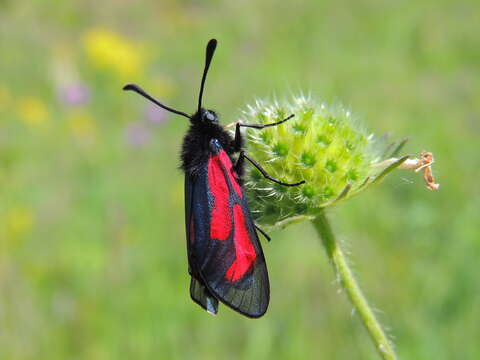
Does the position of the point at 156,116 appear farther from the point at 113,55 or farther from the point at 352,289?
the point at 352,289

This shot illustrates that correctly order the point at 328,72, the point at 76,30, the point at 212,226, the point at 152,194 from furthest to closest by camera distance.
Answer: the point at 76,30 → the point at 328,72 → the point at 152,194 → the point at 212,226

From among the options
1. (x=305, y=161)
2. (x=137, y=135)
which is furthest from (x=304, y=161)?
(x=137, y=135)

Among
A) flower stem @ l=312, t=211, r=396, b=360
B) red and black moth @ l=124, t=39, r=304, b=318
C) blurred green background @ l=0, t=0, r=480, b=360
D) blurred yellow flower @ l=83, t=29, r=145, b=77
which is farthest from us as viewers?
blurred yellow flower @ l=83, t=29, r=145, b=77

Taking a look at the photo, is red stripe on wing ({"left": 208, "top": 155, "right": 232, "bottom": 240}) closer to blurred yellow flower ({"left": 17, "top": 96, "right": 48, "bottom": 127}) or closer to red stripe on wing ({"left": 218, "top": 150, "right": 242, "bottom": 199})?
red stripe on wing ({"left": 218, "top": 150, "right": 242, "bottom": 199})

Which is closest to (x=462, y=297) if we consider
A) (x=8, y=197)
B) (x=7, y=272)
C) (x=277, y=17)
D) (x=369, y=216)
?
(x=369, y=216)

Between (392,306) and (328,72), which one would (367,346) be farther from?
(328,72)

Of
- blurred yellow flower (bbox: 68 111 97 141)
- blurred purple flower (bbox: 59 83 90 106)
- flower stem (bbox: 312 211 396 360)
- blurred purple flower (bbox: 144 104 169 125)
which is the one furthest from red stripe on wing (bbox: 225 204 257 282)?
blurred purple flower (bbox: 59 83 90 106)

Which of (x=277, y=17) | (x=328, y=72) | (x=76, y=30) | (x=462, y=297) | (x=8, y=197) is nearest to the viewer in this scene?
→ (x=462, y=297)
